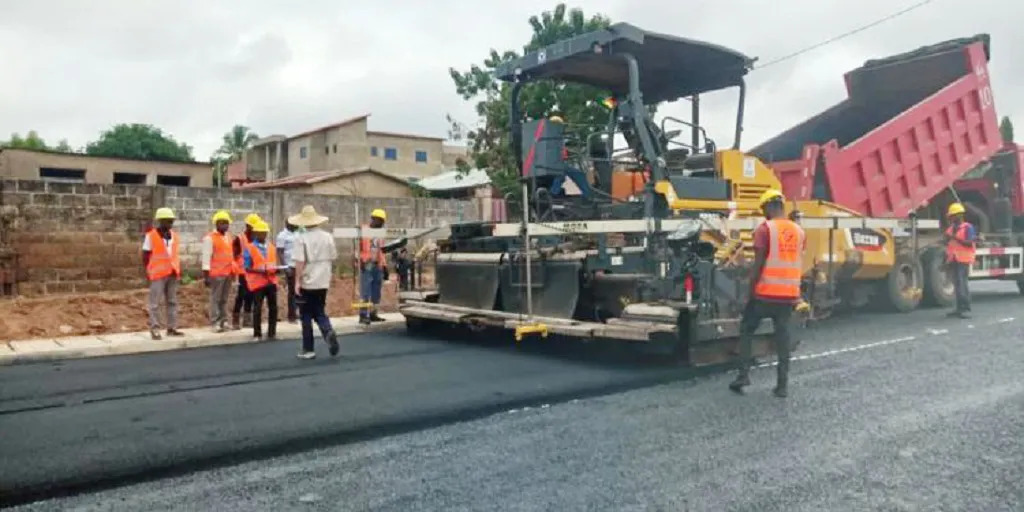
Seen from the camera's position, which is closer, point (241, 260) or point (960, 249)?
point (241, 260)

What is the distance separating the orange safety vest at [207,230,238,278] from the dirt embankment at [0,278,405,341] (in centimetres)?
110

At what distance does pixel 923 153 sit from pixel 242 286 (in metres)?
8.60

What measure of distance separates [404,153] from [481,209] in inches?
1149

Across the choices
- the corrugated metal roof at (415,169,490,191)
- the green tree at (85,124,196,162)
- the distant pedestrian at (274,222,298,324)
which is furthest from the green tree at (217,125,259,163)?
the distant pedestrian at (274,222,298,324)

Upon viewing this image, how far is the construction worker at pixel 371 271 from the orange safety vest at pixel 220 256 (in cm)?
151

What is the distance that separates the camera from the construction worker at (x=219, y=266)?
9.48 m

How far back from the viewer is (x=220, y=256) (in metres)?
9.55

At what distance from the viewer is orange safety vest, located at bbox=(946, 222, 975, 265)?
391 inches

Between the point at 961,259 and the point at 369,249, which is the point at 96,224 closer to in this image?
the point at 369,249

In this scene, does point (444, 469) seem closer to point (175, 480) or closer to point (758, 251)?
point (175, 480)

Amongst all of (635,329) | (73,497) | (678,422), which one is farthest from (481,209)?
(73,497)

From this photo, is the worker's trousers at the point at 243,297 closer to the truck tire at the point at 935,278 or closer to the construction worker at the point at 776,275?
the construction worker at the point at 776,275

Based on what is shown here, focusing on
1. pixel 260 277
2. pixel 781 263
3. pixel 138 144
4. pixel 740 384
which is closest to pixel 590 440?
pixel 740 384

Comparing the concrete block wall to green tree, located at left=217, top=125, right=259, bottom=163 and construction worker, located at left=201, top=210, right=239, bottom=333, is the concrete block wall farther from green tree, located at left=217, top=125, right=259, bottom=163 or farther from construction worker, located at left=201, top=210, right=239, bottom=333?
green tree, located at left=217, top=125, right=259, bottom=163
